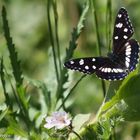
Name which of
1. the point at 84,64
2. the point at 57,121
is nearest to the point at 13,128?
the point at 57,121

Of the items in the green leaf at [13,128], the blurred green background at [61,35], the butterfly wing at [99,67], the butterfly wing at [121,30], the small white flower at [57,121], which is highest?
the butterfly wing at [121,30]

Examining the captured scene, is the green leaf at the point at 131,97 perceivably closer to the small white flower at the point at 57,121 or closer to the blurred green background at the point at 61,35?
the small white flower at the point at 57,121

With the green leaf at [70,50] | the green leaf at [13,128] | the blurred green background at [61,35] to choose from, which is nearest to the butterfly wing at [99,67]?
the green leaf at [70,50]

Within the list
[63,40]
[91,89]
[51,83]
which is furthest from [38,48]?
[51,83]

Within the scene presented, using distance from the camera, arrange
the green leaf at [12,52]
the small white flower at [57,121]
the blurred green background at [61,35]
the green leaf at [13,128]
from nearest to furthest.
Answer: the small white flower at [57,121]
the green leaf at [13,128]
the green leaf at [12,52]
the blurred green background at [61,35]

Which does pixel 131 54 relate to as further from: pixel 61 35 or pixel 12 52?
pixel 61 35

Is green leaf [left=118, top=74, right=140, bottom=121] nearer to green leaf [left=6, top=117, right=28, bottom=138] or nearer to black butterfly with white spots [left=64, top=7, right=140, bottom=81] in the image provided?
black butterfly with white spots [left=64, top=7, right=140, bottom=81]

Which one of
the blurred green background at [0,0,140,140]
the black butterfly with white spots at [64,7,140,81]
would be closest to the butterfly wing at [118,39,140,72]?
the black butterfly with white spots at [64,7,140,81]

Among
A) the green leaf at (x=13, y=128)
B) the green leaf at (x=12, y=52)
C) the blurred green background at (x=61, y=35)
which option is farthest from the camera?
the blurred green background at (x=61, y=35)

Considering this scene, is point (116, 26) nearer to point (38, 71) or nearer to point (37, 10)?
point (38, 71)
